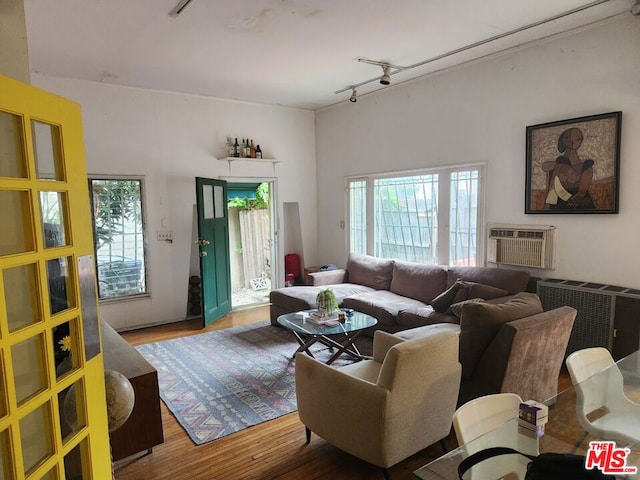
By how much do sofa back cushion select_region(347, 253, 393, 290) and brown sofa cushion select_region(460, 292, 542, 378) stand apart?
2492 millimetres

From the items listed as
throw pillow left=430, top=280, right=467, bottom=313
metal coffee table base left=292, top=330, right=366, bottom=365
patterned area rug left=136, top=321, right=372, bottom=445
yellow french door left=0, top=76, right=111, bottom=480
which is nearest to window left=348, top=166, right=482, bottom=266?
throw pillow left=430, top=280, right=467, bottom=313

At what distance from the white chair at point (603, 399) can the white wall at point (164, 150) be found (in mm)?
4712

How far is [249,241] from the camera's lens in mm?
7477

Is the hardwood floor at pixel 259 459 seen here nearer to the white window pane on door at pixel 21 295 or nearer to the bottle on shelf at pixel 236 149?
the white window pane on door at pixel 21 295

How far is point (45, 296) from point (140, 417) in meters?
1.69

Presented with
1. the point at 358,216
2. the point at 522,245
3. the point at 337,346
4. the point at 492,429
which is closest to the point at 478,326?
the point at 492,429

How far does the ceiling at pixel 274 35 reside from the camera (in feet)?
10.2

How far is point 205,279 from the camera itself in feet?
17.3

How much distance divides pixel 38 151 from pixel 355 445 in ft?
6.57

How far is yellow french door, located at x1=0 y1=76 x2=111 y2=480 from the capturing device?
3.58 feet

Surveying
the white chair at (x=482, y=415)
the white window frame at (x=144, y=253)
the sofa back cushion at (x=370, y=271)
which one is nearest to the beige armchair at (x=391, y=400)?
the white chair at (x=482, y=415)

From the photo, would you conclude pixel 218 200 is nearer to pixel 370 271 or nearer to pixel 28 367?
pixel 370 271

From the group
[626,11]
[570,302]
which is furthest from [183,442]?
→ [626,11]
